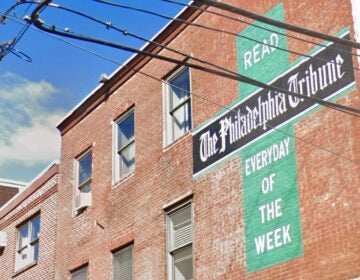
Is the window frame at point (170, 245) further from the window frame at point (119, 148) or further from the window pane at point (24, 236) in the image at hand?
the window pane at point (24, 236)

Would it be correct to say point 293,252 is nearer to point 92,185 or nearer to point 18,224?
point 92,185

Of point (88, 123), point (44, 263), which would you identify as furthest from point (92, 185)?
point (44, 263)

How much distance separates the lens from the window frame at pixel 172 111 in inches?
653

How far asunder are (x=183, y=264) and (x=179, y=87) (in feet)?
13.5

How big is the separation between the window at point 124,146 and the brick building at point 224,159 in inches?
1.6

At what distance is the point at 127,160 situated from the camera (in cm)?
1875

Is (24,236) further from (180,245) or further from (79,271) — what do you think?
(180,245)

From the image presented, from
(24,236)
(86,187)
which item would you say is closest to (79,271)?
(86,187)

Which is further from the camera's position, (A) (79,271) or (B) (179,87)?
(A) (79,271)

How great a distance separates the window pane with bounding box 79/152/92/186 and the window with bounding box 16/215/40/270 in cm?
319

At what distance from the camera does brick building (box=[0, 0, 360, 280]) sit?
11852 mm

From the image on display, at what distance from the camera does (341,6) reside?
1241 cm

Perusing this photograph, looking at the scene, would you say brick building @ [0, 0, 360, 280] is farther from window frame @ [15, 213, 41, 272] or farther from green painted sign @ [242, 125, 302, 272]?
window frame @ [15, 213, 41, 272]

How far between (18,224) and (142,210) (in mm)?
8982
